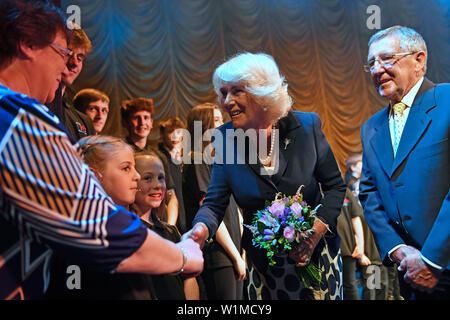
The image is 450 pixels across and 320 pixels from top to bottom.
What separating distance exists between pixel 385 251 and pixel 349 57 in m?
10.1

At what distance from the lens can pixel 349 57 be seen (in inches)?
451

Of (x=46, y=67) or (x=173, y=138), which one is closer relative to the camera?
(x=46, y=67)

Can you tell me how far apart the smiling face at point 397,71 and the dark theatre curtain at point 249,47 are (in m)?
8.04

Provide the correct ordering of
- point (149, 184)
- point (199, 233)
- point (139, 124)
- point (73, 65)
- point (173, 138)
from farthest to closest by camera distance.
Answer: point (173, 138)
point (139, 124)
point (73, 65)
point (149, 184)
point (199, 233)

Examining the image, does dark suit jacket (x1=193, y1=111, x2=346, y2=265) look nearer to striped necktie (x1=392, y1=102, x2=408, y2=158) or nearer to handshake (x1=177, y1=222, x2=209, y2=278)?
striped necktie (x1=392, y1=102, x2=408, y2=158)

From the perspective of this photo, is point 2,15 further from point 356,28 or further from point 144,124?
point 356,28

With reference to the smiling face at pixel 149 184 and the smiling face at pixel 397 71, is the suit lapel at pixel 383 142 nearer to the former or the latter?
the smiling face at pixel 397 71

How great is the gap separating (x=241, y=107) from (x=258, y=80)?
0.58 ft

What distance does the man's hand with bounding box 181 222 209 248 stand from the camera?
2.10 meters

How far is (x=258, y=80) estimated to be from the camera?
2389mm

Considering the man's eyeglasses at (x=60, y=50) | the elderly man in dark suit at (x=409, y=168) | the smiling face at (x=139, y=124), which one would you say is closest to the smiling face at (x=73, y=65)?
the man's eyeglasses at (x=60, y=50)

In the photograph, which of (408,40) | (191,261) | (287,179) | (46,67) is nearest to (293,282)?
(287,179)

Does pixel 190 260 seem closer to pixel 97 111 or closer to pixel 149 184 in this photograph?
pixel 149 184

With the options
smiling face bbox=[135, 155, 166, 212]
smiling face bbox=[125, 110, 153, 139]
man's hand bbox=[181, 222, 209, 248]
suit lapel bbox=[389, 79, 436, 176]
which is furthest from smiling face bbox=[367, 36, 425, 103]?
smiling face bbox=[125, 110, 153, 139]
